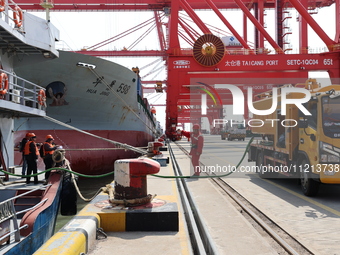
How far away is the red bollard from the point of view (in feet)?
16.2

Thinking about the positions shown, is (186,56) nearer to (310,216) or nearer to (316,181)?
(316,181)

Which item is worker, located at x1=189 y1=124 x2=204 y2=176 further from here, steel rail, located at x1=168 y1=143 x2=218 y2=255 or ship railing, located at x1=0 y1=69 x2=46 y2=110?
ship railing, located at x1=0 y1=69 x2=46 y2=110

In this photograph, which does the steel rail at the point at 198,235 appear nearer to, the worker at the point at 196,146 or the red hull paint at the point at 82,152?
the worker at the point at 196,146

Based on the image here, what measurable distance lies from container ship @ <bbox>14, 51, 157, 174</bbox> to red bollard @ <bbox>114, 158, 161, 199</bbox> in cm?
864

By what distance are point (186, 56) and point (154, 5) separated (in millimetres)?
11281

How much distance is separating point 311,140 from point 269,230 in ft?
11.7

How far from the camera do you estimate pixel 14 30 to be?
9078mm

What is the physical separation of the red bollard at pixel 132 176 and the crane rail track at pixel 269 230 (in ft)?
4.03

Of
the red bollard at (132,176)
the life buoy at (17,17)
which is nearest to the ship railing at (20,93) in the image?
the life buoy at (17,17)

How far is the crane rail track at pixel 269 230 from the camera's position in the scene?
4.86m

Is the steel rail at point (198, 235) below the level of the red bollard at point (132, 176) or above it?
below

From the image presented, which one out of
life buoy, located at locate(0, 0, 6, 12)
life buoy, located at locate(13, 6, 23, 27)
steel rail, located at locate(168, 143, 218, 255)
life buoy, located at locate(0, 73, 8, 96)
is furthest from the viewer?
life buoy, located at locate(13, 6, 23, 27)

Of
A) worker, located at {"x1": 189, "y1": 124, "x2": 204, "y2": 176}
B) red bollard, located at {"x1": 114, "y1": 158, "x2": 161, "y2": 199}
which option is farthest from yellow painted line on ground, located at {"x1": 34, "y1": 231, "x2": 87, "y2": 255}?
worker, located at {"x1": 189, "y1": 124, "x2": 204, "y2": 176}

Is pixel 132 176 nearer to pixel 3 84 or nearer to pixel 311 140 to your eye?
pixel 3 84
